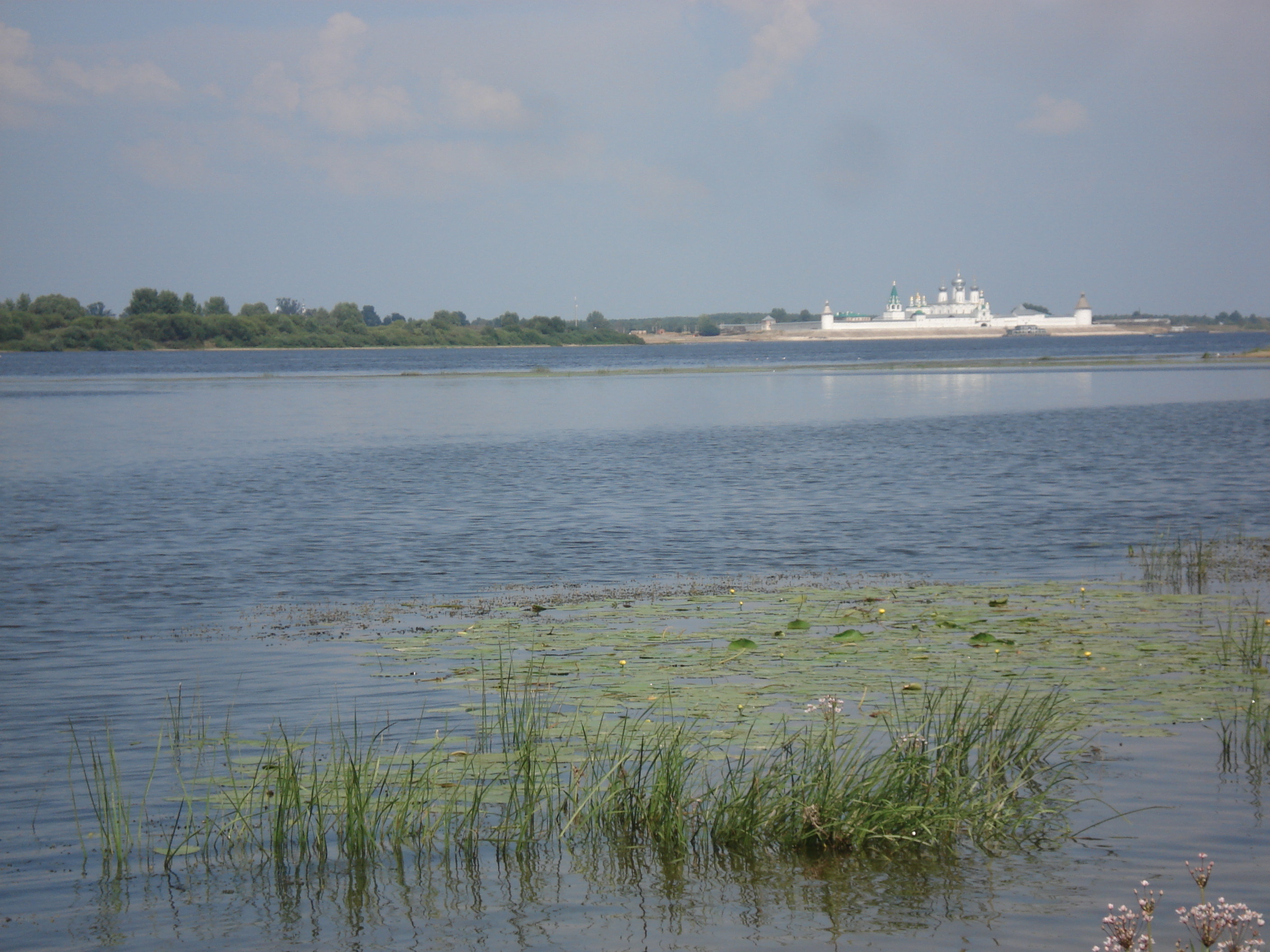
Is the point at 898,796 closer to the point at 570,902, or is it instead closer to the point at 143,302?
the point at 570,902

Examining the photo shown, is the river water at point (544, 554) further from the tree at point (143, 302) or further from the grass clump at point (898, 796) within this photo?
the tree at point (143, 302)

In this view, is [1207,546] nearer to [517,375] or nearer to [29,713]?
[29,713]

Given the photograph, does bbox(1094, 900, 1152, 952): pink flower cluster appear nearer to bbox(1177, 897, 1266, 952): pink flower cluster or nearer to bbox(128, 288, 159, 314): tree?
bbox(1177, 897, 1266, 952): pink flower cluster

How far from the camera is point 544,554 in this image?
1691 cm

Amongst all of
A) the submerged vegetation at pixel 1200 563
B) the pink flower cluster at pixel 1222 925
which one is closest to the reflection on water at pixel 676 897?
the pink flower cluster at pixel 1222 925

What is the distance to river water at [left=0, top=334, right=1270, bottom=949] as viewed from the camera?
5707mm

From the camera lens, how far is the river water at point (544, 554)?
18.7 ft

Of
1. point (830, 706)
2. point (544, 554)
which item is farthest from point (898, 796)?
point (544, 554)

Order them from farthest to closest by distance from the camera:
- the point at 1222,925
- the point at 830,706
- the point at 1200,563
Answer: the point at 1200,563, the point at 830,706, the point at 1222,925

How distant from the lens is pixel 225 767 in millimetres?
7766

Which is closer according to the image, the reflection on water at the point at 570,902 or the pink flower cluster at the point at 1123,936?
the pink flower cluster at the point at 1123,936

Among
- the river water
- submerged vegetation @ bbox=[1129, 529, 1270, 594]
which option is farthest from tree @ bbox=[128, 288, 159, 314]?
submerged vegetation @ bbox=[1129, 529, 1270, 594]

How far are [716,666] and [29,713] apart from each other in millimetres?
5515

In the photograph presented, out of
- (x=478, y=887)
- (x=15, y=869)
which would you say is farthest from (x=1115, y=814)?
(x=15, y=869)
